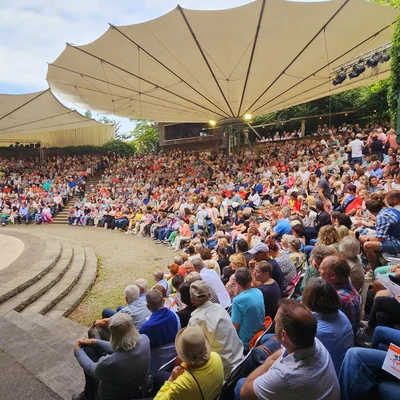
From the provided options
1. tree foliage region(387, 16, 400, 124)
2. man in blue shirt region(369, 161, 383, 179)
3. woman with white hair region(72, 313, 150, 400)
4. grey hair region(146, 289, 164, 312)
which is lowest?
woman with white hair region(72, 313, 150, 400)

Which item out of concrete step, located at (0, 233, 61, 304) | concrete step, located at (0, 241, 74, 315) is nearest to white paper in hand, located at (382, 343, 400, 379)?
concrete step, located at (0, 241, 74, 315)

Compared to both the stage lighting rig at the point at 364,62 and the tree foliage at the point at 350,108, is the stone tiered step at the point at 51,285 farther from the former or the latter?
the tree foliage at the point at 350,108

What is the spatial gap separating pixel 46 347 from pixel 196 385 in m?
2.44

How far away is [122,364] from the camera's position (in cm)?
205

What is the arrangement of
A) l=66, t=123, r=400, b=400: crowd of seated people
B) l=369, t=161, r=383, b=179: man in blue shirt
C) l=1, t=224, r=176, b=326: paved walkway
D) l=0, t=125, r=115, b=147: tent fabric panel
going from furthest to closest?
l=0, t=125, r=115, b=147: tent fabric panel, l=369, t=161, r=383, b=179: man in blue shirt, l=1, t=224, r=176, b=326: paved walkway, l=66, t=123, r=400, b=400: crowd of seated people

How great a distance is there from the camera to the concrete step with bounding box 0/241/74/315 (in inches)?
171

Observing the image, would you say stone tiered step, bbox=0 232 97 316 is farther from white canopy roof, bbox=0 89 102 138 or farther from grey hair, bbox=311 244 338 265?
white canopy roof, bbox=0 89 102 138

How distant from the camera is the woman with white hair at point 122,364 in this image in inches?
81.2

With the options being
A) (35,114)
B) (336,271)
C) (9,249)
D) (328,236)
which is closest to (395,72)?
(328,236)

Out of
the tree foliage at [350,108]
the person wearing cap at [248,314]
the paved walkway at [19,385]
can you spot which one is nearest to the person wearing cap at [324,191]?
the person wearing cap at [248,314]

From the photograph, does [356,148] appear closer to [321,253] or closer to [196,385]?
[321,253]

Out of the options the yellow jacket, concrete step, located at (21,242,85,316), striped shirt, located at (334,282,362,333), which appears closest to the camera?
the yellow jacket

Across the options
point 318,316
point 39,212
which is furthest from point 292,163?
point 39,212

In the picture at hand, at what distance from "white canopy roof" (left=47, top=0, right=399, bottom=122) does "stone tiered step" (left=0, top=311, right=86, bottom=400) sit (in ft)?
24.0
